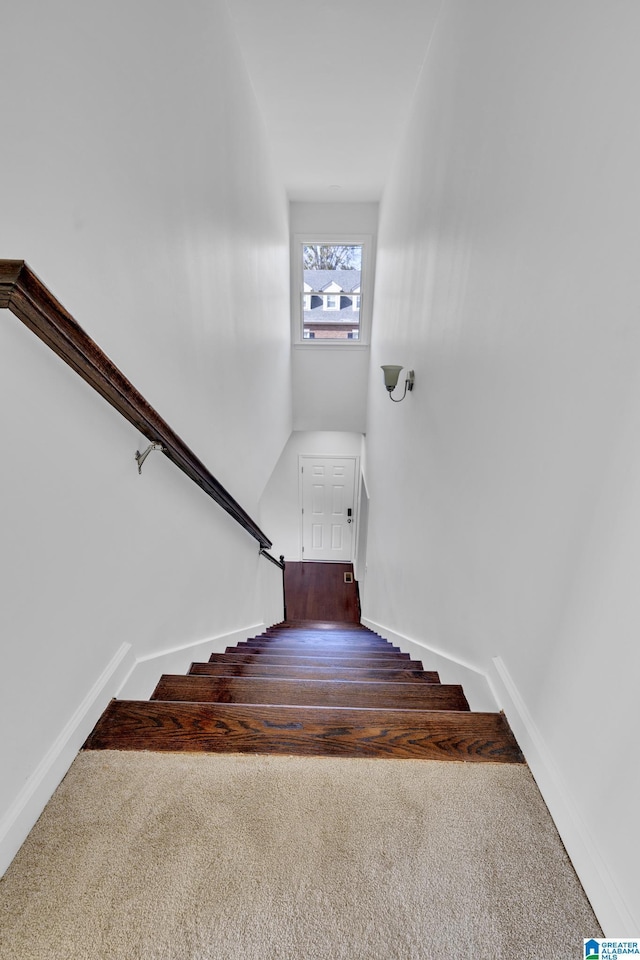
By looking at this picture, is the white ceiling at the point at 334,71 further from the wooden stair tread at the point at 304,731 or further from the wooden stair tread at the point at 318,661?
the wooden stair tread at the point at 318,661

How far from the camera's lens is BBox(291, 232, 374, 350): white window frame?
493 centimetres

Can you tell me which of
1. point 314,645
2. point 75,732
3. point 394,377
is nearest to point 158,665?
point 75,732

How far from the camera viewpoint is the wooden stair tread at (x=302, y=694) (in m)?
1.47

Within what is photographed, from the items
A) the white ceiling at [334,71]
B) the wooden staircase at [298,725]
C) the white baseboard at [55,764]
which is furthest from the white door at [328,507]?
the white baseboard at [55,764]

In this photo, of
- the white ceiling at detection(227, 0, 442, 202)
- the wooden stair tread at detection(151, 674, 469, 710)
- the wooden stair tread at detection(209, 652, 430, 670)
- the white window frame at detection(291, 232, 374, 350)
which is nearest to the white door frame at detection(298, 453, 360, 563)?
the white window frame at detection(291, 232, 374, 350)

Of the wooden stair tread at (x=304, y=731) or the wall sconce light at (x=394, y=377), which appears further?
the wall sconce light at (x=394, y=377)

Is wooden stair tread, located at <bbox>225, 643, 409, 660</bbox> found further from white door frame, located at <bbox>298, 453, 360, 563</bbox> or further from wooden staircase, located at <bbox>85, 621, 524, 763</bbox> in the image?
white door frame, located at <bbox>298, 453, 360, 563</bbox>

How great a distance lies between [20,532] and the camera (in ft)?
2.84

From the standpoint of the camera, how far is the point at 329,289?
5.27m

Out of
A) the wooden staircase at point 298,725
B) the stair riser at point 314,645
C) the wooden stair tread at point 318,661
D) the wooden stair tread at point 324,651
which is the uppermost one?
the wooden staircase at point 298,725

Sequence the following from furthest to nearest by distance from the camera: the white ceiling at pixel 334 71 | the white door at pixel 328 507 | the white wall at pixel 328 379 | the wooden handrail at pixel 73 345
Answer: the white door at pixel 328 507, the white wall at pixel 328 379, the white ceiling at pixel 334 71, the wooden handrail at pixel 73 345

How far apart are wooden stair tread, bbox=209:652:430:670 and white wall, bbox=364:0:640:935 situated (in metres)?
0.48

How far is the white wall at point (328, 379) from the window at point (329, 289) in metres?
0.10

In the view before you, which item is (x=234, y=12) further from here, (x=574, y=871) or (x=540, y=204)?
(x=574, y=871)
